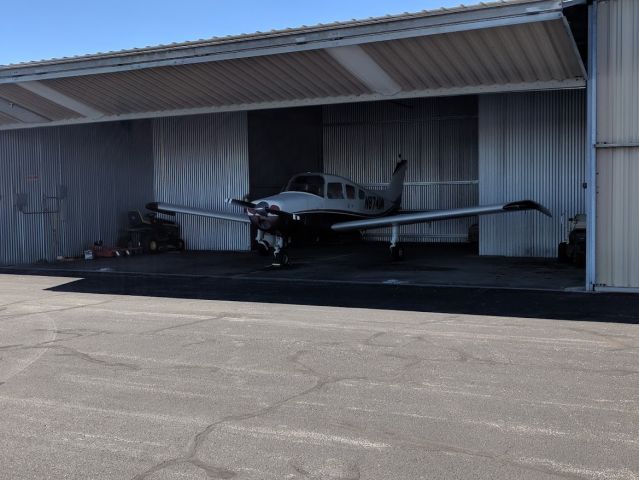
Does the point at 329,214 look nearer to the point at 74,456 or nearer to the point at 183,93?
the point at 183,93

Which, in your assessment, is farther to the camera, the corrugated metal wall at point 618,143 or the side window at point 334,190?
the side window at point 334,190

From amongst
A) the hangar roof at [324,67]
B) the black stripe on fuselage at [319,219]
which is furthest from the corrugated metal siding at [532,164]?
the hangar roof at [324,67]

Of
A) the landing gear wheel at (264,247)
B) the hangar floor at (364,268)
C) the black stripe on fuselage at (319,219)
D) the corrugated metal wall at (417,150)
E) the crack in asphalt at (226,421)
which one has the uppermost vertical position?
the corrugated metal wall at (417,150)

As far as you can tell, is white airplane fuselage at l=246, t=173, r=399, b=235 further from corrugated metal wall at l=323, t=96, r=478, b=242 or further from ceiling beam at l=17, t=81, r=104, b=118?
ceiling beam at l=17, t=81, r=104, b=118

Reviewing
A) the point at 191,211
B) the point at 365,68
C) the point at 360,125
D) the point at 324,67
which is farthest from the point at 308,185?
the point at 360,125

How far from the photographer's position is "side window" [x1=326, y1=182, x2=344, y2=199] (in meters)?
18.8

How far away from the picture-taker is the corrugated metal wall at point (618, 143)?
11.6m

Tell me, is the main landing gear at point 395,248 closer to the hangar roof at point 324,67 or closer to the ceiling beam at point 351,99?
the ceiling beam at point 351,99

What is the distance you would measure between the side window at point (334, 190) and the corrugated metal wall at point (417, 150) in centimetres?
765

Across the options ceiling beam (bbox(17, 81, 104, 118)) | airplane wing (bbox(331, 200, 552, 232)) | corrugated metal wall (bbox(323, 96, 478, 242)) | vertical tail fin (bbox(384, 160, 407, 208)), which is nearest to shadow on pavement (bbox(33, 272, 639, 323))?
airplane wing (bbox(331, 200, 552, 232))

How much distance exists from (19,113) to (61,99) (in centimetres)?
179

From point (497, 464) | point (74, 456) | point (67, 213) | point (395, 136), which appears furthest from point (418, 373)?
point (395, 136)

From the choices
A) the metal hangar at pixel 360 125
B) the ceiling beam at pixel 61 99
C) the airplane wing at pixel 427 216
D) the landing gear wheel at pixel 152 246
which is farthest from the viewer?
the landing gear wheel at pixel 152 246

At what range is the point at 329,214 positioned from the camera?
61.4 ft
